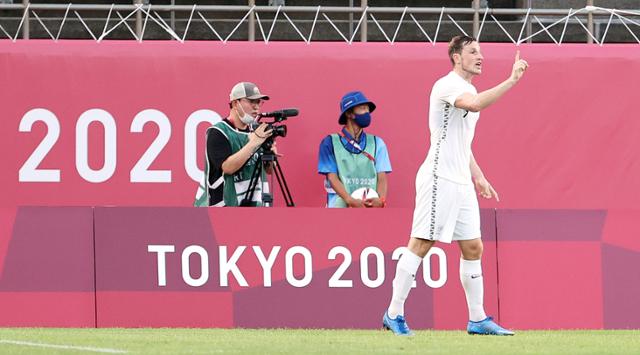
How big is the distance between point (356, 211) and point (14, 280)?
2.58 m

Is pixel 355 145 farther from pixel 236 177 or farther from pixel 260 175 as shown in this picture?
pixel 236 177

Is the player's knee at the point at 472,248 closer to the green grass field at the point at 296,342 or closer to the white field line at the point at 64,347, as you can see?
the green grass field at the point at 296,342

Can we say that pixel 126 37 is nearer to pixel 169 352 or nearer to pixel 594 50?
pixel 594 50

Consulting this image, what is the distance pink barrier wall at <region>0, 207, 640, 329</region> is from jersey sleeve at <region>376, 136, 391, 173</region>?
63.0 inches

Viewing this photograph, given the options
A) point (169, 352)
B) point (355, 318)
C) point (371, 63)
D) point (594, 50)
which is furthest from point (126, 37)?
point (169, 352)

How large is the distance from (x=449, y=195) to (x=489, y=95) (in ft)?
2.60

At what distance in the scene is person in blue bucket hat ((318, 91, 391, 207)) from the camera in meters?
12.8

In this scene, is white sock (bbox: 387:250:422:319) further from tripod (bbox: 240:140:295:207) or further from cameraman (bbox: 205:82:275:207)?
tripod (bbox: 240:140:295:207)

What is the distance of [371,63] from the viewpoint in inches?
556

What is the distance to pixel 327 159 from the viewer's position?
1291 cm

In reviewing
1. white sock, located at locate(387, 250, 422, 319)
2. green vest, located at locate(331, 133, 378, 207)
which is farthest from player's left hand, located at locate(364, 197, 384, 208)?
white sock, located at locate(387, 250, 422, 319)

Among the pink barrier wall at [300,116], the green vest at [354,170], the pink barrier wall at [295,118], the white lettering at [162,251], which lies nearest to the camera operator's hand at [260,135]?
the white lettering at [162,251]

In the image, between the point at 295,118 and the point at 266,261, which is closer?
the point at 266,261

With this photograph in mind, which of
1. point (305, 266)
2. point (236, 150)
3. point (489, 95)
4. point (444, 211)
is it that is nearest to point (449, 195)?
point (444, 211)
